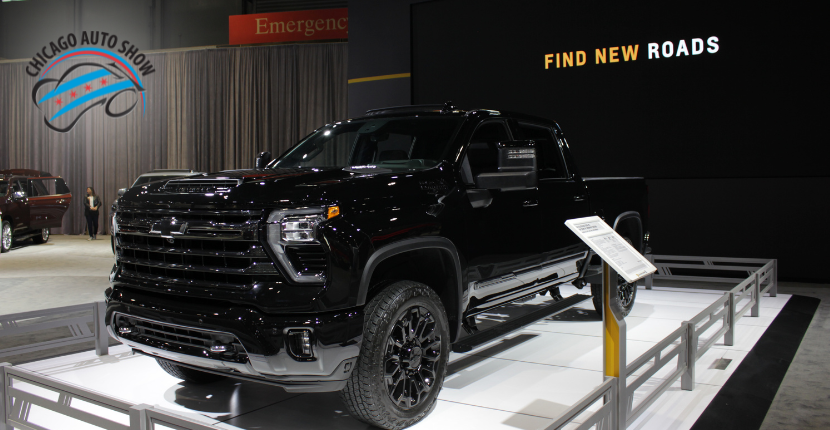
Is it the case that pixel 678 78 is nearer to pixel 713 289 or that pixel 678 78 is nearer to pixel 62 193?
pixel 713 289

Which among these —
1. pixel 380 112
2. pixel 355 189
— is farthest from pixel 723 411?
pixel 380 112

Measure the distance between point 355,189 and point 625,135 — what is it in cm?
634

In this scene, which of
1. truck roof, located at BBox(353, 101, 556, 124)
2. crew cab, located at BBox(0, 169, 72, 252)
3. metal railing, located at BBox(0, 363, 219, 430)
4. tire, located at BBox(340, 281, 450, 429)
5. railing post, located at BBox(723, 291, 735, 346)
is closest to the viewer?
metal railing, located at BBox(0, 363, 219, 430)

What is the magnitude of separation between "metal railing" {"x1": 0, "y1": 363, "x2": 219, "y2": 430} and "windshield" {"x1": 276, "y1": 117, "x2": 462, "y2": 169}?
179cm

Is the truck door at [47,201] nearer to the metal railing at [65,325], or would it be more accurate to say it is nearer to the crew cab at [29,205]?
the crew cab at [29,205]

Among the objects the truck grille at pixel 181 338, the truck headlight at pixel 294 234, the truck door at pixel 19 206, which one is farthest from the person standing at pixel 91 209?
the truck headlight at pixel 294 234

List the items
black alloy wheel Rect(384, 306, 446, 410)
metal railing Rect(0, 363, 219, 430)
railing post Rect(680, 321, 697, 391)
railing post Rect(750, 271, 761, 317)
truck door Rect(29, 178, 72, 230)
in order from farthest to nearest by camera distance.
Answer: truck door Rect(29, 178, 72, 230) → railing post Rect(750, 271, 761, 317) → railing post Rect(680, 321, 697, 391) → black alloy wheel Rect(384, 306, 446, 410) → metal railing Rect(0, 363, 219, 430)

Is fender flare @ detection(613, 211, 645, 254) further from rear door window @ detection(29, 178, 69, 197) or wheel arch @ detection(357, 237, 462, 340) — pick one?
rear door window @ detection(29, 178, 69, 197)

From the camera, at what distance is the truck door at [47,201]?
1409 cm

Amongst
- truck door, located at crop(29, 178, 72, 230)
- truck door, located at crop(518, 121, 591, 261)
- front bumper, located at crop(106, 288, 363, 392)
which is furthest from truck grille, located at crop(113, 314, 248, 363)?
truck door, located at crop(29, 178, 72, 230)

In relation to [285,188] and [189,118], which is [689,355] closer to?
[285,188]

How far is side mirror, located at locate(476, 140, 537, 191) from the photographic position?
11.1 ft

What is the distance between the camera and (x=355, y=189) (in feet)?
9.59

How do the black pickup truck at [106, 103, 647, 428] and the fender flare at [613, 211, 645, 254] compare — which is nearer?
the black pickup truck at [106, 103, 647, 428]
